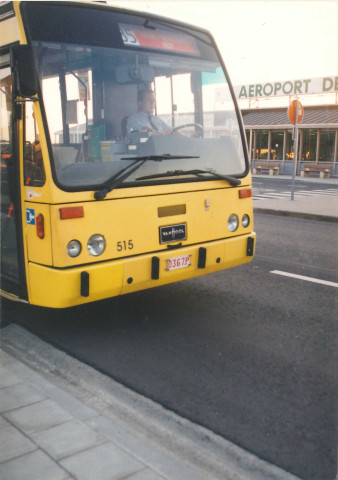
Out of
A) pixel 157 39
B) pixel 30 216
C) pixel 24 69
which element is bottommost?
pixel 30 216

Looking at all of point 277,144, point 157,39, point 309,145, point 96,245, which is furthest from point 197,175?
point 277,144

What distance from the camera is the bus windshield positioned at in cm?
422

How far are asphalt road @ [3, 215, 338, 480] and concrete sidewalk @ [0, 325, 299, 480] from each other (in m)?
0.14

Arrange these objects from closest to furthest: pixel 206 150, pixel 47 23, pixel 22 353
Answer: pixel 47 23
pixel 22 353
pixel 206 150

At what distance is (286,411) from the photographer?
3.47 m

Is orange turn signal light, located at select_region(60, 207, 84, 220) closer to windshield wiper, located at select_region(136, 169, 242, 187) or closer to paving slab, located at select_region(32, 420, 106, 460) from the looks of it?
windshield wiper, located at select_region(136, 169, 242, 187)

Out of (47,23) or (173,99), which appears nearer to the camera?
(47,23)

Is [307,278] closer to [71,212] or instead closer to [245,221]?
[245,221]

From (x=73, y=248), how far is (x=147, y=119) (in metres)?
1.48

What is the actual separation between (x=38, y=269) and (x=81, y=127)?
1.28 m

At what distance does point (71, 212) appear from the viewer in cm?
407

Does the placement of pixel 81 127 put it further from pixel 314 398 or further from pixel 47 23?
pixel 314 398

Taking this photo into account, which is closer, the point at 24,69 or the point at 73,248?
the point at 24,69

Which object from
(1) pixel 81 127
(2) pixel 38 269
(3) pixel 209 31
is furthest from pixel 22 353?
(3) pixel 209 31
